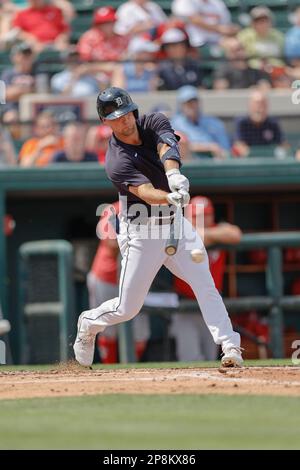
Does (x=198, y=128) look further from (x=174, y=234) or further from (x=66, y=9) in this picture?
(x=174, y=234)

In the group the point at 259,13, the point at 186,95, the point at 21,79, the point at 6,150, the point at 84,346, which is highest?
the point at 259,13

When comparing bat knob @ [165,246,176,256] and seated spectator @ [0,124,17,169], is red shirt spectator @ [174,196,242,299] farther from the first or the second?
bat knob @ [165,246,176,256]

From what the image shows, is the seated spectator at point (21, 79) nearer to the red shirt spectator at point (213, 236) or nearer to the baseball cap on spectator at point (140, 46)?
the baseball cap on spectator at point (140, 46)

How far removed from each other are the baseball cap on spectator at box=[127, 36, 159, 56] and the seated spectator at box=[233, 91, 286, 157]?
5.14ft

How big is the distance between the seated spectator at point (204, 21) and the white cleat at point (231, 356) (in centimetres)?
709

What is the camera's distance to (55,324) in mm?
12414

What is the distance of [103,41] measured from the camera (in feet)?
45.8

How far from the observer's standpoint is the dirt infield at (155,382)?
712cm

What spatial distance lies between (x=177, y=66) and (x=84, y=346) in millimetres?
5559

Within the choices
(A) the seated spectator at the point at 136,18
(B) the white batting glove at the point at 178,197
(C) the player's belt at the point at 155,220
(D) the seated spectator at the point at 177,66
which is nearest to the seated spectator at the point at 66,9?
(A) the seated spectator at the point at 136,18

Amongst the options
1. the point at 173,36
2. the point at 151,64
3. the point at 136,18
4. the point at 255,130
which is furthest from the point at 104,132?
the point at 136,18

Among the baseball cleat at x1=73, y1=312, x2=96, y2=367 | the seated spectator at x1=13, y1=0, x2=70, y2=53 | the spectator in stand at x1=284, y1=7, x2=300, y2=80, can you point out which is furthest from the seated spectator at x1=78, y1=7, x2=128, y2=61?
the baseball cleat at x1=73, y1=312, x2=96, y2=367
